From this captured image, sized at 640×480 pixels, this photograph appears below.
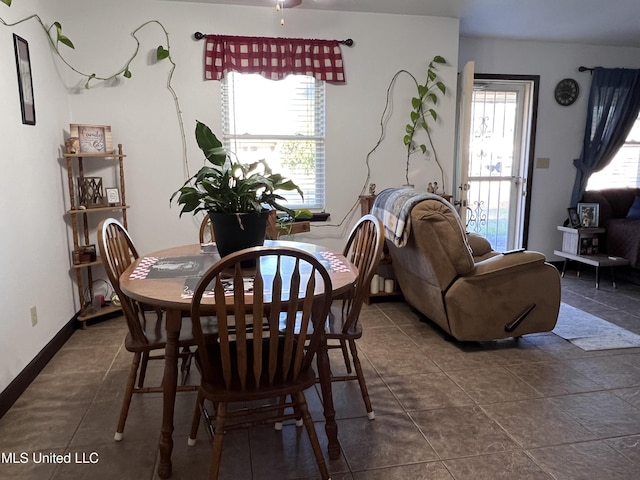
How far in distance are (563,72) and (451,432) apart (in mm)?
4203

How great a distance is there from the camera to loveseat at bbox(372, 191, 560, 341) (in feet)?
8.80

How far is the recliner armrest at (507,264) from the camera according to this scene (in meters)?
2.71

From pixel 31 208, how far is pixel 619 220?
4.95 m

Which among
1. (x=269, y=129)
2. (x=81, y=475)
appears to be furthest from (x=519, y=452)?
(x=269, y=129)

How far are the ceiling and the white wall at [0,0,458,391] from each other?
0.45ft

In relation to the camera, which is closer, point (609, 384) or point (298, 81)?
point (609, 384)

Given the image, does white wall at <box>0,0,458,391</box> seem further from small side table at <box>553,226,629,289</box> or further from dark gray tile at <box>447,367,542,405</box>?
dark gray tile at <box>447,367,542,405</box>

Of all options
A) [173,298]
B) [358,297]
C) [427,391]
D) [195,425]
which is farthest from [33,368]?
[427,391]

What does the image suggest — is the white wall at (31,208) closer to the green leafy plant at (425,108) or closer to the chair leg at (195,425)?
the chair leg at (195,425)

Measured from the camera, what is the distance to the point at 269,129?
3.77 m

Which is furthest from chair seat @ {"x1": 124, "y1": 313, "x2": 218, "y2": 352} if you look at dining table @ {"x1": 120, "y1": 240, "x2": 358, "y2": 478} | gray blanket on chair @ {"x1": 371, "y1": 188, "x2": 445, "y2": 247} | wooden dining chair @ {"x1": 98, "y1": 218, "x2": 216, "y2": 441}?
gray blanket on chair @ {"x1": 371, "y1": 188, "x2": 445, "y2": 247}

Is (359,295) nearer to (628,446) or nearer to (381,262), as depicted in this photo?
(628,446)

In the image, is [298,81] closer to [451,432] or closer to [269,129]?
[269,129]

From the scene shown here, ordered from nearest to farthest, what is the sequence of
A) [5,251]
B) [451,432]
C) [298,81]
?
[451,432]
[5,251]
[298,81]
